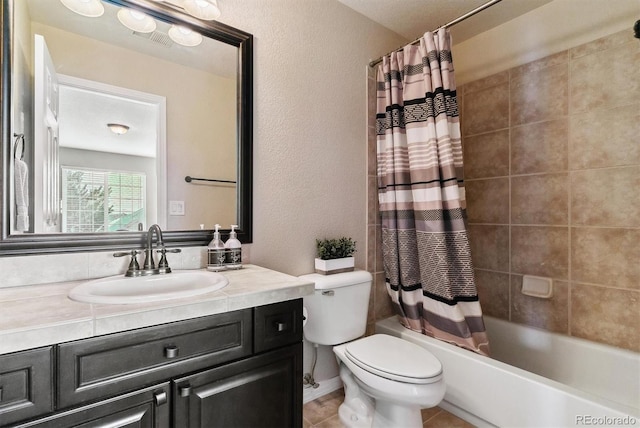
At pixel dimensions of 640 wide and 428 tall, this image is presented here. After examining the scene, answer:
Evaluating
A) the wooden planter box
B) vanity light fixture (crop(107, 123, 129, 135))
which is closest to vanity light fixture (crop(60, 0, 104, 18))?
vanity light fixture (crop(107, 123, 129, 135))

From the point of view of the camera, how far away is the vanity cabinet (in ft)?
2.34

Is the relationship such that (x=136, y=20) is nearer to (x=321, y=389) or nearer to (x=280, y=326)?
(x=280, y=326)

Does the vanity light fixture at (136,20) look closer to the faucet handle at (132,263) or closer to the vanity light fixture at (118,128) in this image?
the vanity light fixture at (118,128)

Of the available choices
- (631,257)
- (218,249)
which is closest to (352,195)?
(218,249)

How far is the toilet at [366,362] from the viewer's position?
125 centimetres

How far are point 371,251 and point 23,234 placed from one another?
1703 mm

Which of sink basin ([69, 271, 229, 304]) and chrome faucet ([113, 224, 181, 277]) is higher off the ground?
chrome faucet ([113, 224, 181, 277])

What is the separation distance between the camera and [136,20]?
4.16 feet

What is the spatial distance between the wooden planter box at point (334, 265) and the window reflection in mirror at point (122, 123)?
0.54 metres

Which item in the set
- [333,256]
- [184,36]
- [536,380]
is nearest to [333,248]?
[333,256]

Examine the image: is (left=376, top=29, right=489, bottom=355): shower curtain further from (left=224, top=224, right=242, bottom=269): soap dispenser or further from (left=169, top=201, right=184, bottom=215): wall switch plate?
(left=169, top=201, right=184, bottom=215): wall switch plate

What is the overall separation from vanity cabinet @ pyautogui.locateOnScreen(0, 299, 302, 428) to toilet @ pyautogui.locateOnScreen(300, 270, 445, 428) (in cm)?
38

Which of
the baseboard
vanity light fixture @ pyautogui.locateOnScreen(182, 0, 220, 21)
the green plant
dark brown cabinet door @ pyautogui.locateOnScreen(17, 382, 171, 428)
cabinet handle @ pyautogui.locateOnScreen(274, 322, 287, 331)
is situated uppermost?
vanity light fixture @ pyautogui.locateOnScreen(182, 0, 220, 21)

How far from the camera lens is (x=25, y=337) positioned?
0.66 metres
